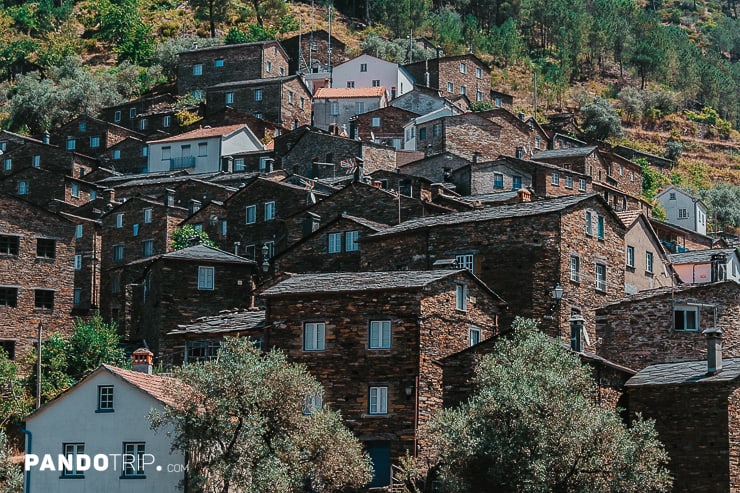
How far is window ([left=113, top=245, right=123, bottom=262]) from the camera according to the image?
282 ft

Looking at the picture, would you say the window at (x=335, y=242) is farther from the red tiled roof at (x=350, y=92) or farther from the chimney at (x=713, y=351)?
the red tiled roof at (x=350, y=92)

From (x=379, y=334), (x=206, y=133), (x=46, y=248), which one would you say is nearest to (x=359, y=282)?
(x=379, y=334)

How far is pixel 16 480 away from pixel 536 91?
104426 mm

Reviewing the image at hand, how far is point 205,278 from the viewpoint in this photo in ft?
226

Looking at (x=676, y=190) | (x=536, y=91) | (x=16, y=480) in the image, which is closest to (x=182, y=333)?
(x=16, y=480)

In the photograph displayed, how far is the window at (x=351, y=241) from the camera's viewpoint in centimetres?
6744

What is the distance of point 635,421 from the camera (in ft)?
161

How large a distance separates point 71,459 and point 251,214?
32.0 m

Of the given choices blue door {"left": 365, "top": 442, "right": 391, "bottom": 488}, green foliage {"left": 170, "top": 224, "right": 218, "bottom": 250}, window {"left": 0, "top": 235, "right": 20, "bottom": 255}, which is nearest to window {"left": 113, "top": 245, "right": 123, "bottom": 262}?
green foliage {"left": 170, "top": 224, "right": 218, "bottom": 250}

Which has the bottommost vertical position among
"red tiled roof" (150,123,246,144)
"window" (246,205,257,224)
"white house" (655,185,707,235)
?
"window" (246,205,257,224)

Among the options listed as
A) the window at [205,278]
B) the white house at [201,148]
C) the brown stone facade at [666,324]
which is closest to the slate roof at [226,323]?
the window at [205,278]

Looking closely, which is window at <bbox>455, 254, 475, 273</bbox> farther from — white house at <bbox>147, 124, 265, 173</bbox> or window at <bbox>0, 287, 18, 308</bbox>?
white house at <bbox>147, 124, 265, 173</bbox>

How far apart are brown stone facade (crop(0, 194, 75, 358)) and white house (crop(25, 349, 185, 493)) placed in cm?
2199

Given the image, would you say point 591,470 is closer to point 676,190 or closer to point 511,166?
point 511,166
